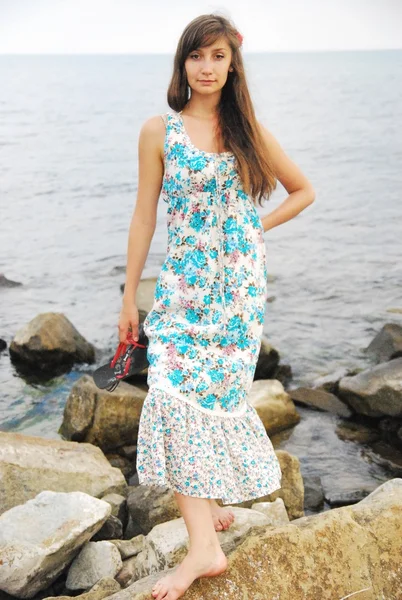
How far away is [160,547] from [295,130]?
2923 cm

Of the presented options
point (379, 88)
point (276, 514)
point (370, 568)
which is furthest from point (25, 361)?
point (379, 88)

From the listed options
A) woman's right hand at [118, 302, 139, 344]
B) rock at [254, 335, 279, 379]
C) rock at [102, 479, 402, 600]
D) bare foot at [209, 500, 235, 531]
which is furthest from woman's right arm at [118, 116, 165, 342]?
rock at [254, 335, 279, 379]

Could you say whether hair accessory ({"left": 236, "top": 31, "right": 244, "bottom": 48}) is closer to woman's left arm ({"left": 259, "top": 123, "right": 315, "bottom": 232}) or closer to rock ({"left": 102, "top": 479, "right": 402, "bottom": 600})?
woman's left arm ({"left": 259, "top": 123, "right": 315, "bottom": 232})

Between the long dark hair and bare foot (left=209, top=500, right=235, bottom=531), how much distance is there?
1.42 m

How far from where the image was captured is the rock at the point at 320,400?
7.43 m

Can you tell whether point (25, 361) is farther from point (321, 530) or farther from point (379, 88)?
point (379, 88)

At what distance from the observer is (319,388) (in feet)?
26.0

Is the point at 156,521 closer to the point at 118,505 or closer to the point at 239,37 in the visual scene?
the point at 118,505

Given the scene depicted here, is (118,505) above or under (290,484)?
under

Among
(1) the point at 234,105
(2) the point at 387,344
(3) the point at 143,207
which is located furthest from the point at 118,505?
(2) the point at 387,344

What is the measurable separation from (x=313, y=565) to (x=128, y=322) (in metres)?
1.24

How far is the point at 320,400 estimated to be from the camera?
25.0 feet

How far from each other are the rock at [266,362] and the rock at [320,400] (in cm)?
43

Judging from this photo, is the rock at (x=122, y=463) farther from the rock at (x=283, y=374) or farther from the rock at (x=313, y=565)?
the rock at (x=313, y=565)
